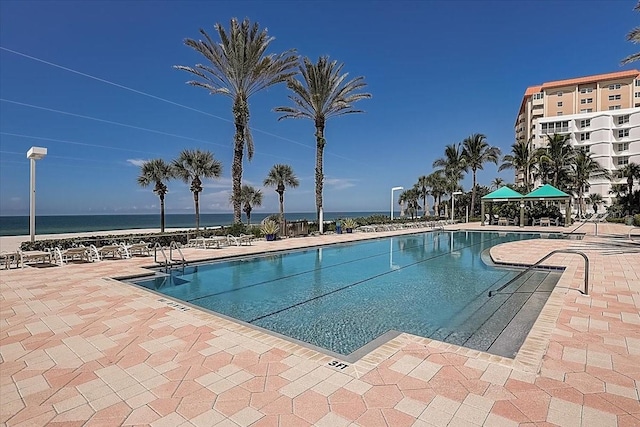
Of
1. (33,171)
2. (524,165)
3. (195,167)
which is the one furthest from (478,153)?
(33,171)

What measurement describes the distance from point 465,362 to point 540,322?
2.04 metres

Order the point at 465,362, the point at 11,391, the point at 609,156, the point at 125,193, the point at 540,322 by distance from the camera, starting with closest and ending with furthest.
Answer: the point at 11,391
the point at 465,362
the point at 540,322
the point at 125,193
the point at 609,156

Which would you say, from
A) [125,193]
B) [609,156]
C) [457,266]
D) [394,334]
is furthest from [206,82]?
[609,156]

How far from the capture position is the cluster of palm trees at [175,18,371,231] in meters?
16.9

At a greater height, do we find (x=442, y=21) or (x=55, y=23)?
(x=442, y=21)

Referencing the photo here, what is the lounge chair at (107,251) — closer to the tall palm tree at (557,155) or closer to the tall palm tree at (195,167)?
the tall palm tree at (195,167)

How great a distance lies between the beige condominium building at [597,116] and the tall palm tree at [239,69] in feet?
143

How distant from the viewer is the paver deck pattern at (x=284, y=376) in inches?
102

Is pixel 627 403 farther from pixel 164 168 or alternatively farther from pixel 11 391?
pixel 164 168

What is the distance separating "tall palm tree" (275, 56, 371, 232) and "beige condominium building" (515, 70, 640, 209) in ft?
126

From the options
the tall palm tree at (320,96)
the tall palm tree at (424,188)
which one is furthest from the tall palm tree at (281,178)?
the tall palm tree at (424,188)

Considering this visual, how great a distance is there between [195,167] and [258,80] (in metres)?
9.85

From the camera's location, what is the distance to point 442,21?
19.2 metres

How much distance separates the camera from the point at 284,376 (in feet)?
10.7
